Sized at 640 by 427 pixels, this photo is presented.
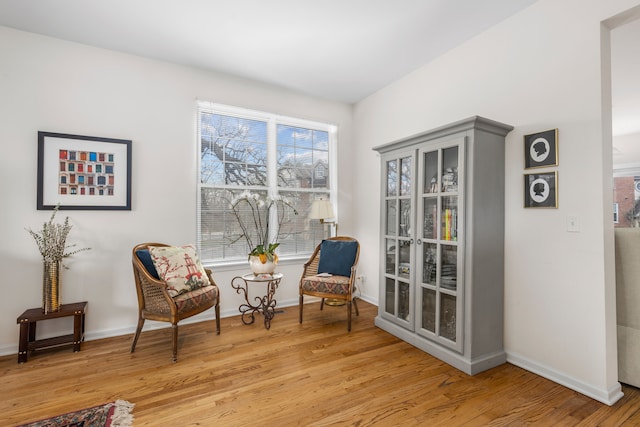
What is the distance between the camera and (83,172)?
110 inches

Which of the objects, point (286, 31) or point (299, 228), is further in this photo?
point (299, 228)

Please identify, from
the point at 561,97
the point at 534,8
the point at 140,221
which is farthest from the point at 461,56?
the point at 140,221

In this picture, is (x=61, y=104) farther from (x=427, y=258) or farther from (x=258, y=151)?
(x=427, y=258)

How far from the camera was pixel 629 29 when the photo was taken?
2492 millimetres

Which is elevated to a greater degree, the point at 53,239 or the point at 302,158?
the point at 302,158

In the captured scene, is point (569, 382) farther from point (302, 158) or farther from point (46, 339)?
point (46, 339)

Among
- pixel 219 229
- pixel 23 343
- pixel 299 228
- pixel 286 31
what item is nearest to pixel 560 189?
pixel 286 31

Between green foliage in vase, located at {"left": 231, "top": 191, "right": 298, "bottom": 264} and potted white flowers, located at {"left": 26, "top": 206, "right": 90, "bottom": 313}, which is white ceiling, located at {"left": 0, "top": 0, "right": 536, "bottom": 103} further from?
potted white flowers, located at {"left": 26, "top": 206, "right": 90, "bottom": 313}

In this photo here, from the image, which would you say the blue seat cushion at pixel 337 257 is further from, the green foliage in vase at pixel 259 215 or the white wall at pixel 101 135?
the white wall at pixel 101 135

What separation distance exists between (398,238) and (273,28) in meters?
2.25

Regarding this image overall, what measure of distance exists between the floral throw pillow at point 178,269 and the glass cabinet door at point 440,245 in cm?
206

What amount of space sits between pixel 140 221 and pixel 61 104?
1266 mm

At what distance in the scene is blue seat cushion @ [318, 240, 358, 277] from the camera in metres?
3.33

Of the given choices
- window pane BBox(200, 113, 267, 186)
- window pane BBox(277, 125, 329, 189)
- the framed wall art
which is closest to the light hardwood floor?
the framed wall art
